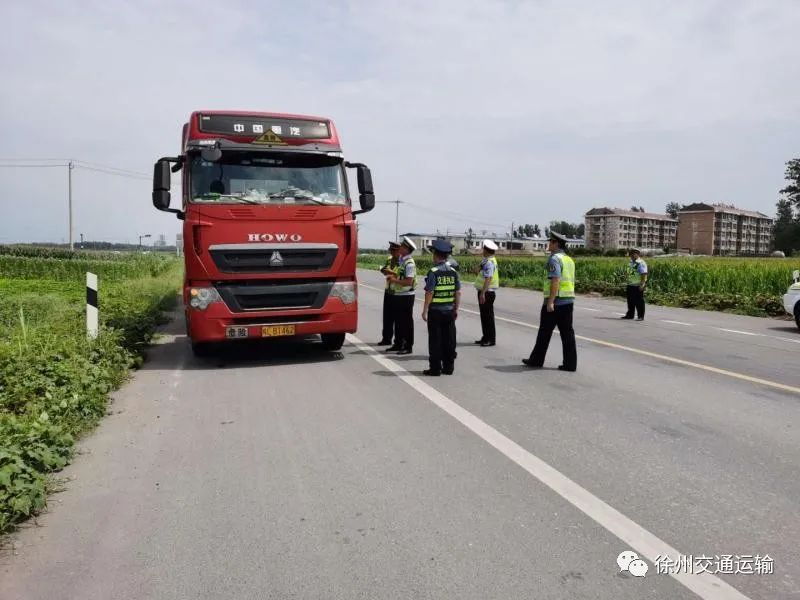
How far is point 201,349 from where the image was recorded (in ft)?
29.3

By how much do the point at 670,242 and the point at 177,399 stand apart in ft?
581

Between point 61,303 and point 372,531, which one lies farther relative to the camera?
point 61,303

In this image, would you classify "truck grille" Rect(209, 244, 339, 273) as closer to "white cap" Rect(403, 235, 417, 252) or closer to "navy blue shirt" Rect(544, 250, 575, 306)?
"white cap" Rect(403, 235, 417, 252)

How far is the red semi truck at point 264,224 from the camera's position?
799cm

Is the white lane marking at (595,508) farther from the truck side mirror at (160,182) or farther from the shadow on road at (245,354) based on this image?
the truck side mirror at (160,182)

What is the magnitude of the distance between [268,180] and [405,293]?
8.15 ft

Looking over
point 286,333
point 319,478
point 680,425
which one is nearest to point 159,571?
point 319,478

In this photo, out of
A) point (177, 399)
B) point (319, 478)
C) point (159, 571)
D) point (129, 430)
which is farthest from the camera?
point (177, 399)

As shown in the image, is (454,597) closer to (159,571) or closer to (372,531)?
(372,531)

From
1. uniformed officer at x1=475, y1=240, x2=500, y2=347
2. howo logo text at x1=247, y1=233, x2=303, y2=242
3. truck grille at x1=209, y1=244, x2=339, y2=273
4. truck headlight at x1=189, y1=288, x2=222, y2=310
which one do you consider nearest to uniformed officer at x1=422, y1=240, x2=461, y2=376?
truck grille at x1=209, y1=244, x2=339, y2=273

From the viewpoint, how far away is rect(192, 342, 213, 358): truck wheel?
8.85m

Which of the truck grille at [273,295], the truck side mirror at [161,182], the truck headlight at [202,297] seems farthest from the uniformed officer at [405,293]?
the truck side mirror at [161,182]

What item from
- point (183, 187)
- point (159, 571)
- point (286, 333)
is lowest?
point (159, 571)

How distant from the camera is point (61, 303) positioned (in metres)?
17.3
